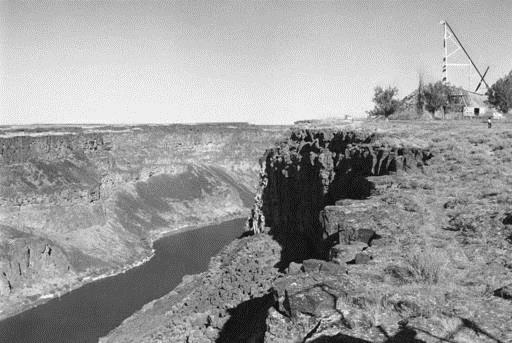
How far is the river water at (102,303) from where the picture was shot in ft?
175

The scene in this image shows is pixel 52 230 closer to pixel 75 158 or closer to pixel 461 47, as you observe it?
pixel 75 158

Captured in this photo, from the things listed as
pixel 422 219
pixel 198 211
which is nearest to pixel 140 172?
pixel 198 211

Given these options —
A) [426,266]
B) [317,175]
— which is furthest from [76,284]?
[426,266]

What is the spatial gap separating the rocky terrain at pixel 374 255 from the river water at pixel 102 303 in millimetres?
14534

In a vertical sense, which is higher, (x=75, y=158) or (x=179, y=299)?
(x=75, y=158)

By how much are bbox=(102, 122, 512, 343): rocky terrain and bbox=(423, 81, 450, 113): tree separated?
49.2 feet

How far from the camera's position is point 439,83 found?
53500mm

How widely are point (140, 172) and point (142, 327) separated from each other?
9768cm

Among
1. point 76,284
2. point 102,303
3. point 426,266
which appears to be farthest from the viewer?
point 76,284

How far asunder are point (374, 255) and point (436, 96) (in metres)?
43.4

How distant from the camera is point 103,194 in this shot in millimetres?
107938

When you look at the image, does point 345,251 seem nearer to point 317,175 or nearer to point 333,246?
point 333,246

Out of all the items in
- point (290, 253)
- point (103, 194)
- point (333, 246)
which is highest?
point (333, 246)

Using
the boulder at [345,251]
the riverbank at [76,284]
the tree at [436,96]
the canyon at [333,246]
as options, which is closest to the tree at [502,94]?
the tree at [436,96]
